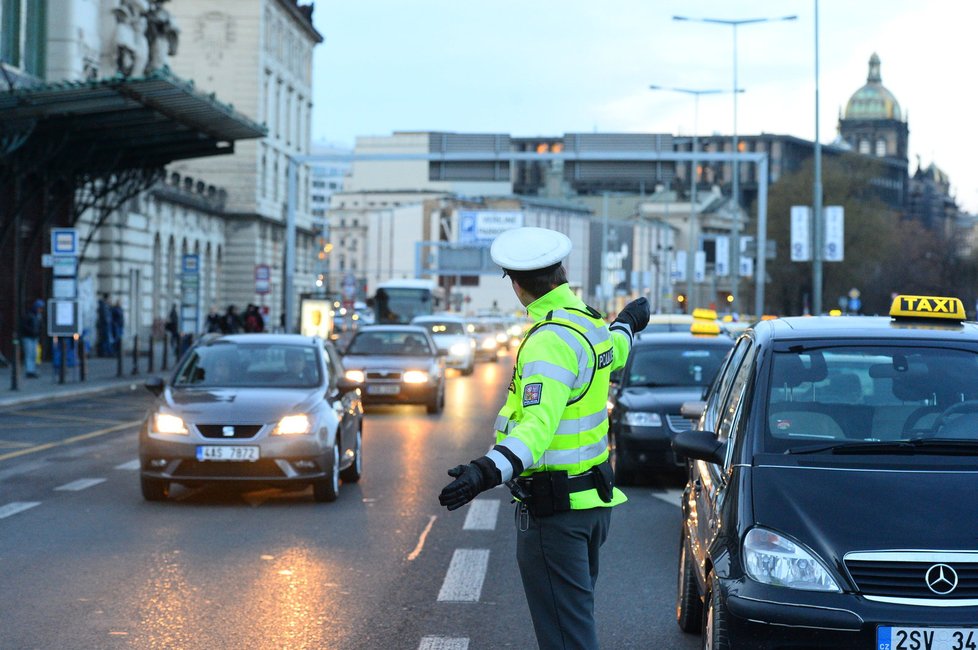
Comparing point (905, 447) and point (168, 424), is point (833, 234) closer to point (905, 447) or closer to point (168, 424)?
point (168, 424)

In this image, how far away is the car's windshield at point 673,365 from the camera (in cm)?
1544

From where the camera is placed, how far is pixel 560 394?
470cm

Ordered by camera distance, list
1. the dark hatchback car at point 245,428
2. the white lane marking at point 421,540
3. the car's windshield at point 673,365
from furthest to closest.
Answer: the car's windshield at point 673,365
the dark hatchback car at point 245,428
the white lane marking at point 421,540

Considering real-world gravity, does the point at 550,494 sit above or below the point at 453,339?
above

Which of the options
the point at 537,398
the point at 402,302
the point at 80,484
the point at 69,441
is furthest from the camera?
the point at 402,302

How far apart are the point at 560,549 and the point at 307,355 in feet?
31.5

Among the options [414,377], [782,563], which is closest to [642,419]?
[782,563]

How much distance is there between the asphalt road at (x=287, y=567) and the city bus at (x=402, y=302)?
51.3 m

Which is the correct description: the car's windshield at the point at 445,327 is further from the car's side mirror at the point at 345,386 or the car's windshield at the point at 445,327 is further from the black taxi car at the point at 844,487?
the black taxi car at the point at 844,487

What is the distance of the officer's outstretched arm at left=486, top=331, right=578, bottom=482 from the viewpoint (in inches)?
178

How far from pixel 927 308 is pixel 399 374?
18773mm

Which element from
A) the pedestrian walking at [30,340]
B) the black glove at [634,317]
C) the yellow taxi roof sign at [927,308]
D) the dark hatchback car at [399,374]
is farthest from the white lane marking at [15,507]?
the pedestrian walking at [30,340]

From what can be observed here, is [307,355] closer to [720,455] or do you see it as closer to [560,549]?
[720,455]

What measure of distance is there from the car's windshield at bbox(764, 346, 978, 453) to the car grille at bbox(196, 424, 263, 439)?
6942 mm
